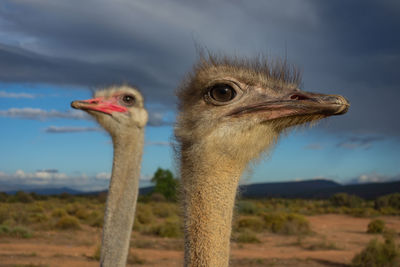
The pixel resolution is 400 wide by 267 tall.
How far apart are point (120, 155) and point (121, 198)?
25.8 inches

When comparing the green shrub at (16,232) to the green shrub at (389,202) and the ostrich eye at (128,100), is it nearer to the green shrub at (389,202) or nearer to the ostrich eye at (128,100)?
the ostrich eye at (128,100)

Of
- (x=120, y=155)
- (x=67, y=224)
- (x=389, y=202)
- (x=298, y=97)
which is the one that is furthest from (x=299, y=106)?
(x=389, y=202)

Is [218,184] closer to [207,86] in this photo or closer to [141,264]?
[207,86]

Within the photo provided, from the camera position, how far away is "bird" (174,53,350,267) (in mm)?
2260

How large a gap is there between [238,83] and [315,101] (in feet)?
1.64

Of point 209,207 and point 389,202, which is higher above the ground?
point 389,202

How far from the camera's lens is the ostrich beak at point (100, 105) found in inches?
211

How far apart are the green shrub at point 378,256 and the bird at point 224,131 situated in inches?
372

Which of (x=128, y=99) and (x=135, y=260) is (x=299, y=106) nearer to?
(x=128, y=99)

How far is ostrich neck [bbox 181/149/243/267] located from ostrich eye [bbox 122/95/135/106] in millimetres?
3527

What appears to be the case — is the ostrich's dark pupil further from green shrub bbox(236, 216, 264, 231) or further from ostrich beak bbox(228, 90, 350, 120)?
green shrub bbox(236, 216, 264, 231)

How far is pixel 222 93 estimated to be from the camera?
250 centimetres

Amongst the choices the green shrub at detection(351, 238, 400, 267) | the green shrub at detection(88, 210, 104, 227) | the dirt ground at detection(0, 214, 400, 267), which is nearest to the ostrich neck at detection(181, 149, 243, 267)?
the dirt ground at detection(0, 214, 400, 267)

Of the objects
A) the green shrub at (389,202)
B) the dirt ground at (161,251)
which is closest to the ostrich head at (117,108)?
the dirt ground at (161,251)
